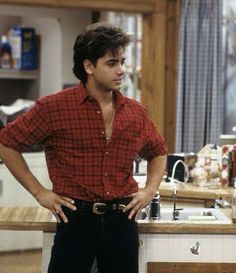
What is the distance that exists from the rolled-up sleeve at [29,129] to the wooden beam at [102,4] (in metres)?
2.55

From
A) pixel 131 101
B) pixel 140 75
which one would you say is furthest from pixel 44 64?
pixel 131 101

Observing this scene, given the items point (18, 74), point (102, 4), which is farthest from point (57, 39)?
point (102, 4)

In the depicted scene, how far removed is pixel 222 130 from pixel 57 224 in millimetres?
3286

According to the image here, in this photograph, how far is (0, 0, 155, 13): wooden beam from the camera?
185 inches

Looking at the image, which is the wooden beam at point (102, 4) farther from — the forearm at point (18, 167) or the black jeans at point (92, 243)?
the black jeans at point (92, 243)

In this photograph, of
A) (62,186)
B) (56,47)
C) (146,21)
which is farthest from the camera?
(56,47)

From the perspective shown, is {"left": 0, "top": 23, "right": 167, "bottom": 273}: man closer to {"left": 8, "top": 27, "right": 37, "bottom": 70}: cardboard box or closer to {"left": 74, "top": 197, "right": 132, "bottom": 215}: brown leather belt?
{"left": 74, "top": 197, "right": 132, "bottom": 215}: brown leather belt

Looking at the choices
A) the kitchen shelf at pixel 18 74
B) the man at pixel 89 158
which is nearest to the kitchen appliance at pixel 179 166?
the man at pixel 89 158

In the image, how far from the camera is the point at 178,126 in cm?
523

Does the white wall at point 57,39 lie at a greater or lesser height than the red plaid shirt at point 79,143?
greater

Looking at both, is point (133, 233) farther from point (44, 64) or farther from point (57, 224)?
point (44, 64)

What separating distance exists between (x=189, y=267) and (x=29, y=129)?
2.78 feet

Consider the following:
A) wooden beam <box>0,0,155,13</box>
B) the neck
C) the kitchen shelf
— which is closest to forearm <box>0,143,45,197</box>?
the neck

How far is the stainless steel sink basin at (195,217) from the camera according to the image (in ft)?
8.73
